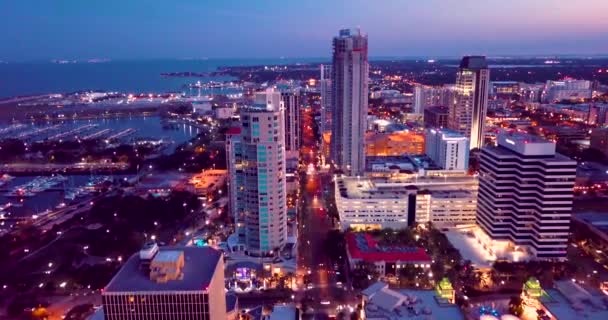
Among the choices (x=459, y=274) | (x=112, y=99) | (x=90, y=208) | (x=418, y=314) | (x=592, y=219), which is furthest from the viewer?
(x=112, y=99)

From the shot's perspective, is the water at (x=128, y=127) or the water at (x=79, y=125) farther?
the water at (x=128, y=127)

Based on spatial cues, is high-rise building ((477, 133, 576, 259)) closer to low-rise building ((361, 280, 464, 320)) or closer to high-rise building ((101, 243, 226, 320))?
low-rise building ((361, 280, 464, 320))

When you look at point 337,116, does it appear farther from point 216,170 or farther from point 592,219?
point 592,219

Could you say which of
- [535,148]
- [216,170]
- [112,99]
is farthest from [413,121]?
[112,99]

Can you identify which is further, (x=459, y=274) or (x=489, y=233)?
(x=489, y=233)

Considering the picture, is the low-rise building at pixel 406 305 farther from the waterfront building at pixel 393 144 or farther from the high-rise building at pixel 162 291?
the waterfront building at pixel 393 144

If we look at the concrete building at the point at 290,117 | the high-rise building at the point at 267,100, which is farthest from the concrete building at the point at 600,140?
the high-rise building at the point at 267,100

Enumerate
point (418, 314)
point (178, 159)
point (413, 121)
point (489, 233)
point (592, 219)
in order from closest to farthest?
point (418, 314), point (489, 233), point (592, 219), point (178, 159), point (413, 121)

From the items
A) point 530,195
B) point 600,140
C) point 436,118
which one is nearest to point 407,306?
point 530,195
